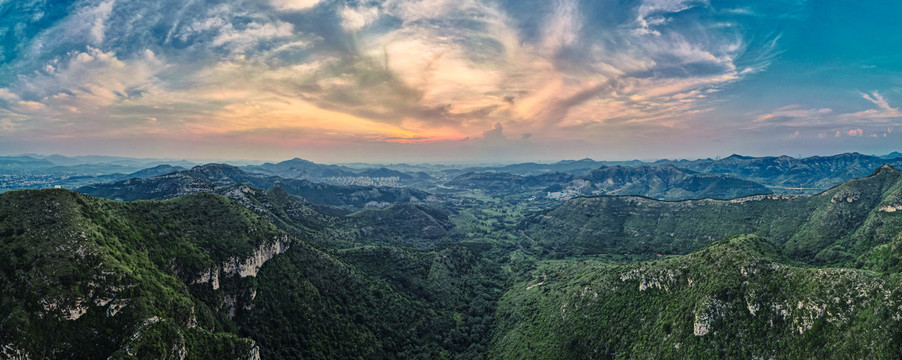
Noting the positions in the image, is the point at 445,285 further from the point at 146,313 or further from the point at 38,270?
the point at 38,270

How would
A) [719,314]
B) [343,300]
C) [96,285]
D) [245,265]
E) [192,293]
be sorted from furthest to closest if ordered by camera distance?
[343,300] < [245,265] < [719,314] < [192,293] < [96,285]

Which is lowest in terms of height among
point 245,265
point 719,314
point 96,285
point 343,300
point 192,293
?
point 343,300

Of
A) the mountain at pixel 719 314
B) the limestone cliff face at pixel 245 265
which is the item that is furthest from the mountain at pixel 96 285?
the mountain at pixel 719 314

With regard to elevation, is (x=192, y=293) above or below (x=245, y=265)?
below

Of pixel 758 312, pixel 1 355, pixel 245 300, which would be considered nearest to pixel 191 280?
pixel 245 300

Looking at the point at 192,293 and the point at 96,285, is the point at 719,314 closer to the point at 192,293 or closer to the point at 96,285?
the point at 96,285

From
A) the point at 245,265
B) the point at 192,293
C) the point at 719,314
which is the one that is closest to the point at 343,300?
the point at 245,265

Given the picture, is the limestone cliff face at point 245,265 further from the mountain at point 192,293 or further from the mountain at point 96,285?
the mountain at point 96,285
